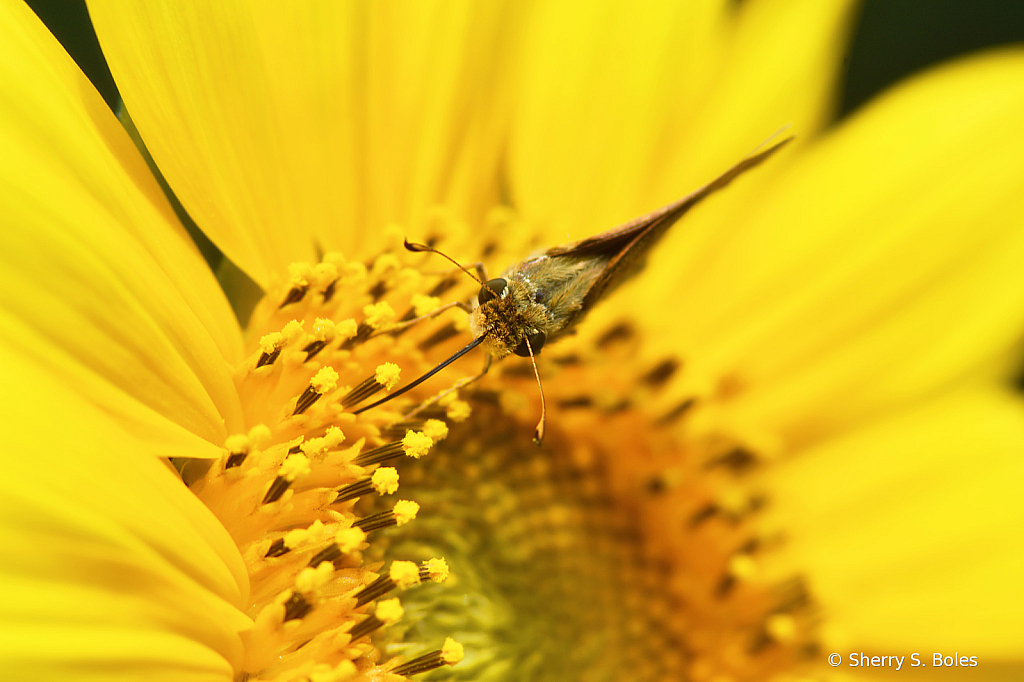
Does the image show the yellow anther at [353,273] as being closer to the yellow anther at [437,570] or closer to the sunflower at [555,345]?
the sunflower at [555,345]

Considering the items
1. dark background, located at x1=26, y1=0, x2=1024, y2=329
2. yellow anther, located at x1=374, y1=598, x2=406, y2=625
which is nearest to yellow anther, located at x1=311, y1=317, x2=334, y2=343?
yellow anther, located at x1=374, y1=598, x2=406, y2=625

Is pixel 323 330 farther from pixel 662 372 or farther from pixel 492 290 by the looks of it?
pixel 662 372

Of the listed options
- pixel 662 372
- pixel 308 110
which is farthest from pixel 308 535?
pixel 662 372

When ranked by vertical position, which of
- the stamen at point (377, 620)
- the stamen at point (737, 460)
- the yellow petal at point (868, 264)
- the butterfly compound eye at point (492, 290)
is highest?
the yellow petal at point (868, 264)

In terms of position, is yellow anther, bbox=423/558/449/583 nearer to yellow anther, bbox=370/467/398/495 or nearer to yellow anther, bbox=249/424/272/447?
yellow anther, bbox=370/467/398/495

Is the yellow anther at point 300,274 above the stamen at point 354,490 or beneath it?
above

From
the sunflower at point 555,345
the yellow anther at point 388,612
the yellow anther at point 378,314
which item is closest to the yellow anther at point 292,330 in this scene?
the sunflower at point 555,345

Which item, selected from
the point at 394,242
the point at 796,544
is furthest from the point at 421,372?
the point at 796,544
